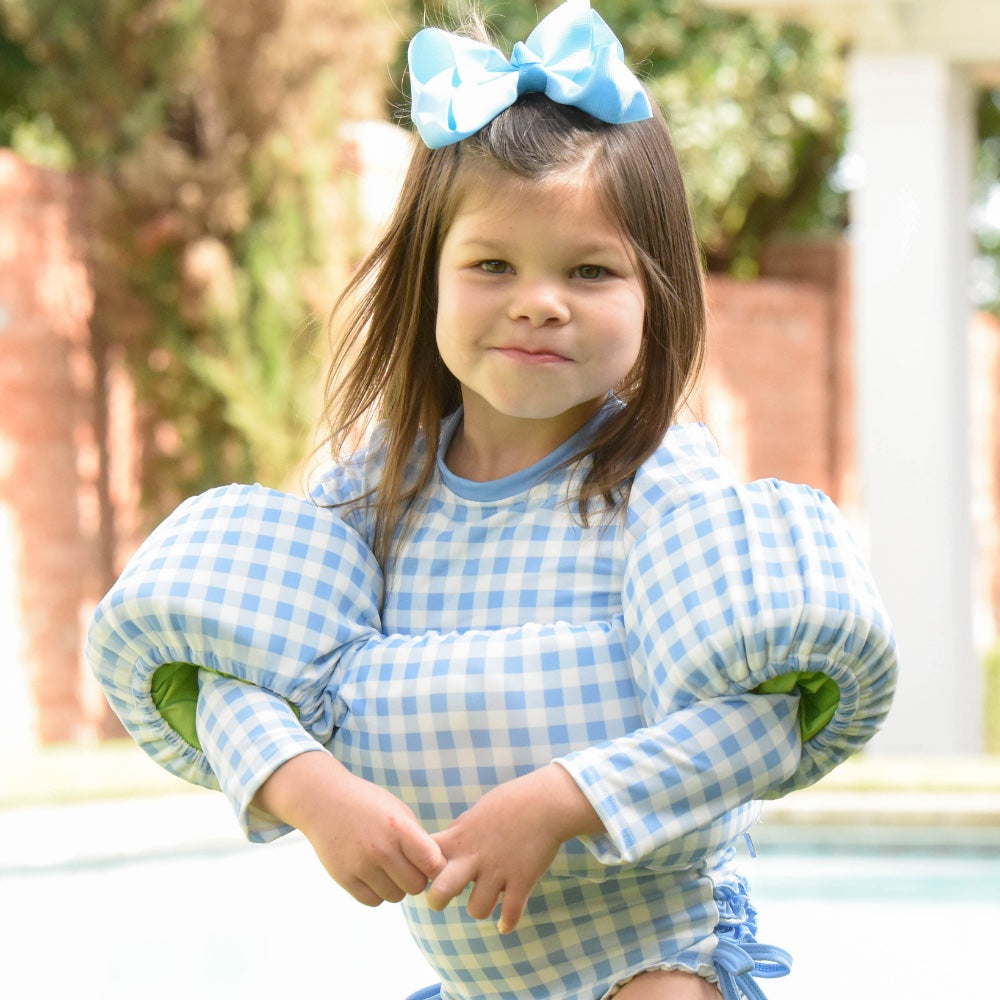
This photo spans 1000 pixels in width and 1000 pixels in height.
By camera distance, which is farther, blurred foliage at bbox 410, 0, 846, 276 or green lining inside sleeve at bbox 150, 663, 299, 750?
blurred foliage at bbox 410, 0, 846, 276

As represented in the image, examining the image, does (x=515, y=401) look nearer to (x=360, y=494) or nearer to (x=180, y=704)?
(x=360, y=494)

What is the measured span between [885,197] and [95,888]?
4099 millimetres

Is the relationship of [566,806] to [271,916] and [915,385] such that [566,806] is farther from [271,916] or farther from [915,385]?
[915,385]

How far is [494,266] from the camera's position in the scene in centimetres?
150

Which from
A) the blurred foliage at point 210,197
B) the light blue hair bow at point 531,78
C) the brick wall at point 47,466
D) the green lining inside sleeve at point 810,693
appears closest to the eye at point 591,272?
the light blue hair bow at point 531,78

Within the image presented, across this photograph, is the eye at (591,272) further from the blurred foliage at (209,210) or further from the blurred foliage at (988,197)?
the blurred foliage at (988,197)

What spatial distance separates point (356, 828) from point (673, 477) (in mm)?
418

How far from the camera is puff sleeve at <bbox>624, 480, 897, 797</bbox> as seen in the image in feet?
4.26

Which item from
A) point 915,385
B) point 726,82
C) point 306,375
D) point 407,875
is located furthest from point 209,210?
point 407,875

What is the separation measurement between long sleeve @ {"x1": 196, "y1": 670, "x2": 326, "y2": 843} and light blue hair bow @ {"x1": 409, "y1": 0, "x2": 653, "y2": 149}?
525 millimetres

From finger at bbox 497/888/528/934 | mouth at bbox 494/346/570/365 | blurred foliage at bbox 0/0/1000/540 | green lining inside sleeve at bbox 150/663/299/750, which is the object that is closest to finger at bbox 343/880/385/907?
finger at bbox 497/888/528/934

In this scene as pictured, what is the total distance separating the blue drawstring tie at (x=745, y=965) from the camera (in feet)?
4.77

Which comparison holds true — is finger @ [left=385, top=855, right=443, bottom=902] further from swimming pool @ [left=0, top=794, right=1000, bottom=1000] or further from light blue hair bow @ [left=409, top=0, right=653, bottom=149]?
swimming pool @ [left=0, top=794, right=1000, bottom=1000]

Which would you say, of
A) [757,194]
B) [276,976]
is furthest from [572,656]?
[757,194]
